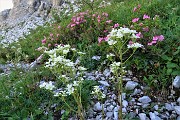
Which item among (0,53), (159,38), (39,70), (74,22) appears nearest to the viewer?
(159,38)

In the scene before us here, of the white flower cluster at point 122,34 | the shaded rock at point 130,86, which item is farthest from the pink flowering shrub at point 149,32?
the white flower cluster at point 122,34

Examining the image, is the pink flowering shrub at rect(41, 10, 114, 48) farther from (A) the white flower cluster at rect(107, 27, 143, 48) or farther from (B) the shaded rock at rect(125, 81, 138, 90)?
(A) the white flower cluster at rect(107, 27, 143, 48)

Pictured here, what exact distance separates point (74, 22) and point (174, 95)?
4.79 meters

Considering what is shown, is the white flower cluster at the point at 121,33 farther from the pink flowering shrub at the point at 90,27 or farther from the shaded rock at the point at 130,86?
the pink flowering shrub at the point at 90,27

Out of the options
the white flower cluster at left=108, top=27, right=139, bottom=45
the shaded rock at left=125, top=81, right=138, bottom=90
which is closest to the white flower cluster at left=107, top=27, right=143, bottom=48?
the white flower cluster at left=108, top=27, right=139, bottom=45

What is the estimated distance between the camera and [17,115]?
205 inches

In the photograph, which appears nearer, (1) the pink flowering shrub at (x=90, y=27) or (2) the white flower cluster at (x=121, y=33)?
(2) the white flower cluster at (x=121, y=33)

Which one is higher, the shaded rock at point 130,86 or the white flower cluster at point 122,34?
the white flower cluster at point 122,34

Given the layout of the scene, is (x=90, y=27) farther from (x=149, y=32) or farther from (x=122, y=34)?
(x=122, y=34)

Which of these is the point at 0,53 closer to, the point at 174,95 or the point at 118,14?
the point at 118,14

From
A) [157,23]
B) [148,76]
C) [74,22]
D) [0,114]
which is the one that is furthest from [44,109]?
[74,22]

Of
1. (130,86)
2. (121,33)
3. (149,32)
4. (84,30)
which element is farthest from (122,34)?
(84,30)

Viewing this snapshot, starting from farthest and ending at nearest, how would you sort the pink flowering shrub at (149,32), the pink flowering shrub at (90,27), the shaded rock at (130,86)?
the pink flowering shrub at (90,27) → the pink flowering shrub at (149,32) → the shaded rock at (130,86)

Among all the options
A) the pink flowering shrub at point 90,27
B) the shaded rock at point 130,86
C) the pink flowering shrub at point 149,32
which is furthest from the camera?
the pink flowering shrub at point 90,27
